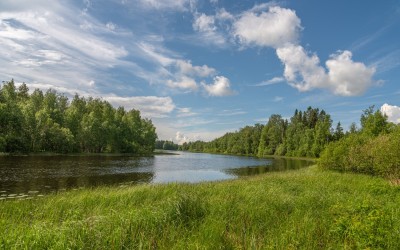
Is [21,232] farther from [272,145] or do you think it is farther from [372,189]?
[272,145]

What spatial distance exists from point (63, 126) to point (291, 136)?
105372mm

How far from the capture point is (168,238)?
7.78m

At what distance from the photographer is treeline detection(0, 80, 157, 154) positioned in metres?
67.4

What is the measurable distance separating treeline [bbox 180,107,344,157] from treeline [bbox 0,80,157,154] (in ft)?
216

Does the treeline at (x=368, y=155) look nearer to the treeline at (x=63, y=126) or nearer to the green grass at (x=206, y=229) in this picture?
the green grass at (x=206, y=229)

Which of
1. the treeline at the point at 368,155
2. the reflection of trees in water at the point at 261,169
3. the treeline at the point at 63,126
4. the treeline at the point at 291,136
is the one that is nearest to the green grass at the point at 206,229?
the treeline at the point at 368,155

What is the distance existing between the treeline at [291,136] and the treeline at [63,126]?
2595 inches

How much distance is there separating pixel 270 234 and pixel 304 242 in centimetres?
102

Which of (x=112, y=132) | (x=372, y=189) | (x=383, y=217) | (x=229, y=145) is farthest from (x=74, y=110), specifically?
(x=229, y=145)

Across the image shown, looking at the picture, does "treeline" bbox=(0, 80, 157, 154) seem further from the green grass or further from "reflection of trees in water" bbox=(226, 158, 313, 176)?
the green grass

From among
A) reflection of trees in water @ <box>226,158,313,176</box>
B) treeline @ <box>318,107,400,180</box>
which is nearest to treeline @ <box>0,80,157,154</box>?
reflection of trees in water @ <box>226,158,313,176</box>

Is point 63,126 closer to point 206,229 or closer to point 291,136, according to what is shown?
point 206,229

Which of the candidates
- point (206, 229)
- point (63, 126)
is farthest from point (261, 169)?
point (63, 126)

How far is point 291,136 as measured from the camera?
483 ft
